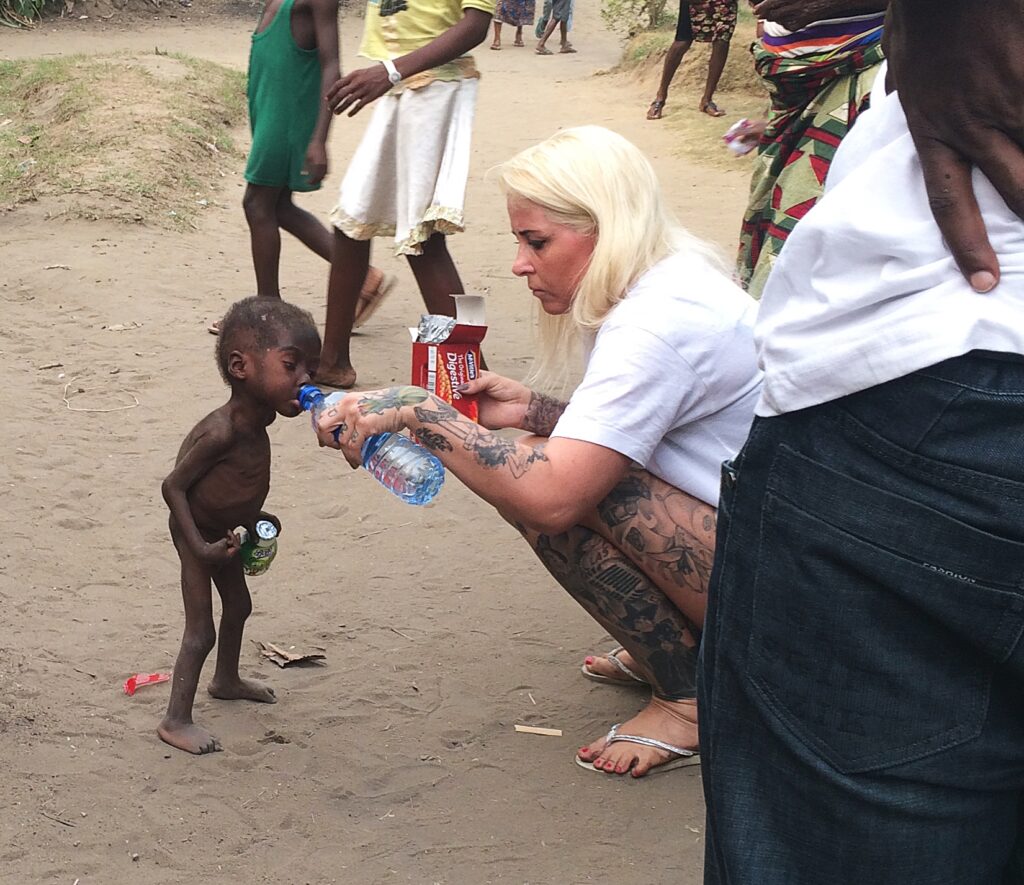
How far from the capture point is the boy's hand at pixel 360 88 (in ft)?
14.8

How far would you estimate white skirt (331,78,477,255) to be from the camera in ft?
15.4

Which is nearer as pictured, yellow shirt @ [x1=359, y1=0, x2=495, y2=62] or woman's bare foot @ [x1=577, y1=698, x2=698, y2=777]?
woman's bare foot @ [x1=577, y1=698, x2=698, y2=777]

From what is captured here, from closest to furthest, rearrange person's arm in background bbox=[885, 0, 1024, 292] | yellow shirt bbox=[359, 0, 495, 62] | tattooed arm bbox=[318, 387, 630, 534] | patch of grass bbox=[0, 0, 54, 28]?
1. person's arm in background bbox=[885, 0, 1024, 292]
2. tattooed arm bbox=[318, 387, 630, 534]
3. yellow shirt bbox=[359, 0, 495, 62]
4. patch of grass bbox=[0, 0, 54, 28]

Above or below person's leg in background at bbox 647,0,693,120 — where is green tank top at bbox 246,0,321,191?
above

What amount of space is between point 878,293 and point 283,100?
424 cm

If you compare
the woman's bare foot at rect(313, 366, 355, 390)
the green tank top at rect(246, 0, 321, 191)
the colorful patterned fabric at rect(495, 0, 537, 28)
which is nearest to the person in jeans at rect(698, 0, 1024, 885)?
the woman's bare foot at rect(313, 366, 355, 390)

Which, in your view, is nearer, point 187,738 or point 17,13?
point 187,738

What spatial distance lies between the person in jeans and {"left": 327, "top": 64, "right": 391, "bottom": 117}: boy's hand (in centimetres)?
332

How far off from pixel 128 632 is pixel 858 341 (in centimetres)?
261

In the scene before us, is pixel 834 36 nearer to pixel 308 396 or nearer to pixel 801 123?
pixel 801 123

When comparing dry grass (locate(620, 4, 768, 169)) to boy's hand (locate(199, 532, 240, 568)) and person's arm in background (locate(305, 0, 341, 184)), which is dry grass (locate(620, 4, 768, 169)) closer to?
person's arm in background (locate(305, 0, 341, 184))

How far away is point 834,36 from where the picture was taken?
308cm

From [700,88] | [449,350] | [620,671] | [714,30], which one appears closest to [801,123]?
[449,350]

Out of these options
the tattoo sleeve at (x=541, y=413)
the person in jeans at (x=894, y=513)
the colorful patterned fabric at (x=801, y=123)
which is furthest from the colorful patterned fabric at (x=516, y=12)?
the person in jeans at (x=894, y=513)
